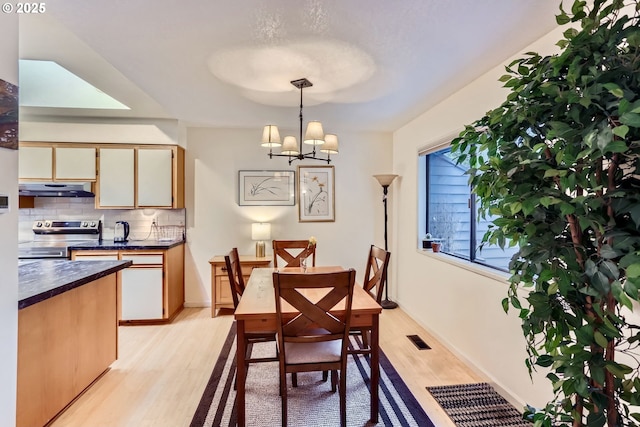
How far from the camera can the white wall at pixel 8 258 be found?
4.66 feet

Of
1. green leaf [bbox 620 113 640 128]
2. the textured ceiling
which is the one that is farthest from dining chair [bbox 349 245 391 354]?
green leaf [bbox 620 113 640 128]

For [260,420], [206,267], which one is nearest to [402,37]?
[260,420]

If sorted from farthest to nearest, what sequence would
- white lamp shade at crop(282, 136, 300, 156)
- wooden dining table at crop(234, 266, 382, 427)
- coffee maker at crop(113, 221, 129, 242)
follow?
coffee maker at crop(113, 221, 129, 242)
white lamp shade at crop(282, 136, 300, 156)
wooden dining table at crop(234, 266, 382, 427)

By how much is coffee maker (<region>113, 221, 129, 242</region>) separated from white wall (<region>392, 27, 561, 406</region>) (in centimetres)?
353

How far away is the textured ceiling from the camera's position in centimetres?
172

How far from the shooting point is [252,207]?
432 centimetres

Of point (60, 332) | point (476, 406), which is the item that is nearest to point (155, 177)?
point (60, 332)

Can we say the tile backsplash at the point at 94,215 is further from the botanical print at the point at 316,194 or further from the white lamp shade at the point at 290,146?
the white lamp shade at the point at 290,146

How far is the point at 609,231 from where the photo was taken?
96cm

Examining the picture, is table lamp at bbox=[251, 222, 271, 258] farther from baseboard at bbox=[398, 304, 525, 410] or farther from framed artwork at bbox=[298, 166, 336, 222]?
baseboard at bbox=[398, 304, 525, 410]

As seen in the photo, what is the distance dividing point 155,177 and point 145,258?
99cm

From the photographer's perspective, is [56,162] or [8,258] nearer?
[8,258]

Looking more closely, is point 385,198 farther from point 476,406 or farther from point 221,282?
point 476,406

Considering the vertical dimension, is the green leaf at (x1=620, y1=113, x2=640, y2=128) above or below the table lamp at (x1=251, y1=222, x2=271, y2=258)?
above
